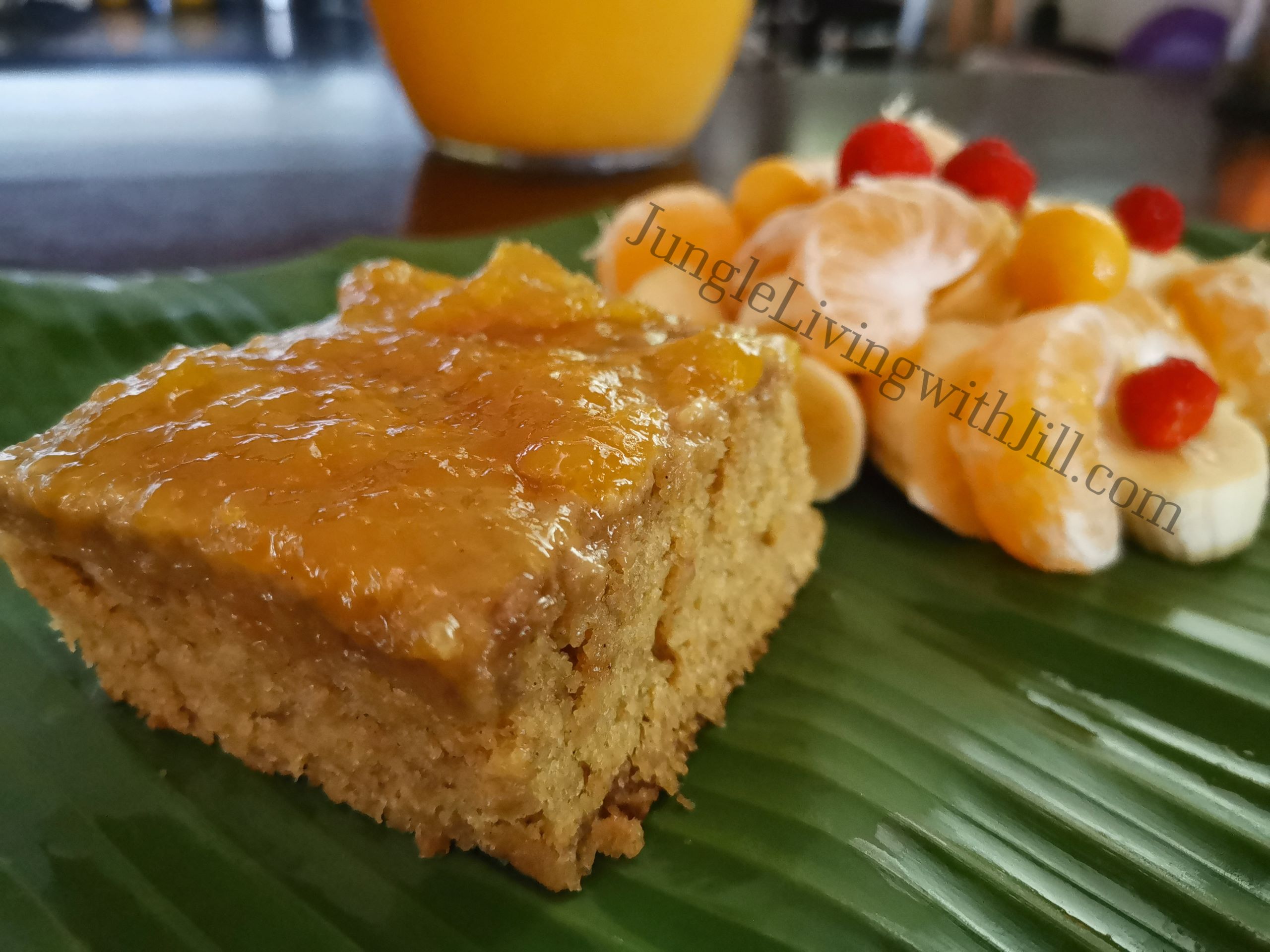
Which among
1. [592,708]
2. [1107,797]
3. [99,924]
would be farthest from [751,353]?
[99,924]

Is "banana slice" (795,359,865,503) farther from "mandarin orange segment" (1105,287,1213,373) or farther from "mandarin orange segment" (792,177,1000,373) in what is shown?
"mandarin orange segment" (1105,287,1213,373)

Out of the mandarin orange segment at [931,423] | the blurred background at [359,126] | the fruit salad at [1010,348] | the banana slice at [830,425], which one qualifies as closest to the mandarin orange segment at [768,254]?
the fruit salad at [1010,348]

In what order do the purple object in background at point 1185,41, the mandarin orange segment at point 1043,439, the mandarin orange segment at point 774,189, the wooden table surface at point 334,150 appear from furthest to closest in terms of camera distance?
the purple object in background at point 1185,41 → the wooden table surface at point 334,150 → the mandarin orange segment at point 774,189 → the mandarin orange segment at point 1043,439

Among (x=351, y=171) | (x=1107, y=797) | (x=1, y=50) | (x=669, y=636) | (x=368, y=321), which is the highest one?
(x=368, y=321)

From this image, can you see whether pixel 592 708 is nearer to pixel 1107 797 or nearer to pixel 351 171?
pixel 1107 797

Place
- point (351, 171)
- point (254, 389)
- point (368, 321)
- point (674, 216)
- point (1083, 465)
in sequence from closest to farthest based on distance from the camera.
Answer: point (254, 389), point (368, 321), point (1083, 465), point (674, 216), point (351, 171)

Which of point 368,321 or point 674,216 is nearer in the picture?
point 368,321

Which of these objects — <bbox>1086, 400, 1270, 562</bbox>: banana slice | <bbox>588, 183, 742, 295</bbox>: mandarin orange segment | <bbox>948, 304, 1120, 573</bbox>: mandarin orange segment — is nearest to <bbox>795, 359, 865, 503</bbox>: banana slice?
<bbox>948, 304, 1120, 573</bbox>: mandarin orange segment

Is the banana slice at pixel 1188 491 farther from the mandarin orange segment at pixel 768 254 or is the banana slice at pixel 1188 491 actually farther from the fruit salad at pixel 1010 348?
the mandarin orange segment at pixel 768 254
